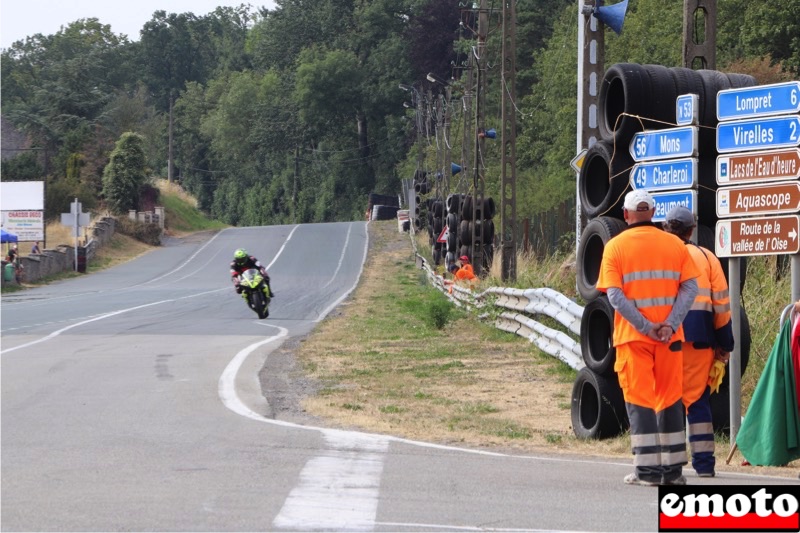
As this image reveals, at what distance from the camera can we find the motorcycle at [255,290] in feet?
92.4

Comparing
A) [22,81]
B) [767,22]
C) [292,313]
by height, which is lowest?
[292,313]

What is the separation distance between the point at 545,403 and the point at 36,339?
10.8 m

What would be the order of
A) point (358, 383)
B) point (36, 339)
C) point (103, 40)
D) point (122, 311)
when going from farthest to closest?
point (103, 40), point (122, 311), point (36, 339), point (358, 383)

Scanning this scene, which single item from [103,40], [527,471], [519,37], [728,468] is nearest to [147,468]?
[527,471]

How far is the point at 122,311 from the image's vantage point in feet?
98.5

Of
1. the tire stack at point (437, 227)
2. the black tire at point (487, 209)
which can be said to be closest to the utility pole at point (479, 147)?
the black tire at point (487, 209)

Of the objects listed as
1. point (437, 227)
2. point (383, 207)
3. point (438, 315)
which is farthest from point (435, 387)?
point (383, 207)

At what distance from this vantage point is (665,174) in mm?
10125

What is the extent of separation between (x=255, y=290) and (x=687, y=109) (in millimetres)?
19111

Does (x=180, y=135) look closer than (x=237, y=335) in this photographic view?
No

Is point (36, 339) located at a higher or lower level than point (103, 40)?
lower

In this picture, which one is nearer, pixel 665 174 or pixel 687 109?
pixel 687 109

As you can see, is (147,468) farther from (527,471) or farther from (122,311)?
(122,311)

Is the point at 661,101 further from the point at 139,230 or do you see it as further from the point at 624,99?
the point at 139,230
